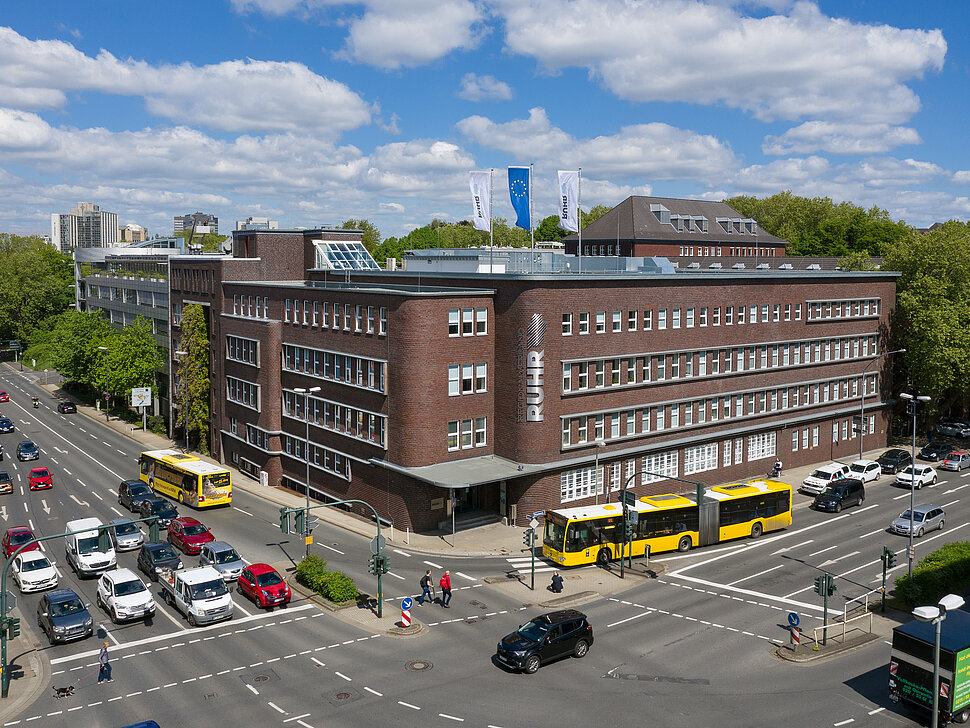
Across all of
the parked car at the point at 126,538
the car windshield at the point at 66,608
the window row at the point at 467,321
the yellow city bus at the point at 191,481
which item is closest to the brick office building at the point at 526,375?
the window row at the point at 467,321

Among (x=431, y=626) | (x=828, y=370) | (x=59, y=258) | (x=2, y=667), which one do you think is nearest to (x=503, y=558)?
(x=431, y=626)

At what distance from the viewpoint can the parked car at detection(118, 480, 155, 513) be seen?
59.2 m

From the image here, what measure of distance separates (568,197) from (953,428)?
51.8 m

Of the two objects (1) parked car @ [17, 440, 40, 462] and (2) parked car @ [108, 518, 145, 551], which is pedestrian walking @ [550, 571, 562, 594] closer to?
(2) parked car @ [108, 518, 145, 551]

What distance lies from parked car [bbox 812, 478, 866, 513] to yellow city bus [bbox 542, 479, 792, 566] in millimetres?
6396

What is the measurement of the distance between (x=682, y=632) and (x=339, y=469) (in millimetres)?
29590

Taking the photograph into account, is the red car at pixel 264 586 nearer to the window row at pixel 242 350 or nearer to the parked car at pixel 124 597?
the parked car at pixel 124 597

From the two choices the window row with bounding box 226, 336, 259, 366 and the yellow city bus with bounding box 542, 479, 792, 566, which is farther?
the window row with bounding box 226, 336, 259, 366

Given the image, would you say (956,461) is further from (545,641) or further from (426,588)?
(545,641)

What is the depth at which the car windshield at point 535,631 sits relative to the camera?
3372 centimetres

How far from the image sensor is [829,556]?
49.6m

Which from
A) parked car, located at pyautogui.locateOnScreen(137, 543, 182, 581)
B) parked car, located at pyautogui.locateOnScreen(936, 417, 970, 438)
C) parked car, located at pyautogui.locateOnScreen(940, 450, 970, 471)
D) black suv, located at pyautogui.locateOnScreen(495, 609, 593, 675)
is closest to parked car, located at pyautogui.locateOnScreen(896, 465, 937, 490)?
parked car, located at pyautogui.locateOnScreen(940, 450, 970, 471)

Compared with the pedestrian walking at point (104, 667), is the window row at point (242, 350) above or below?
above

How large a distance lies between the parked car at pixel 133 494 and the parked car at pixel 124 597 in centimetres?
1812
